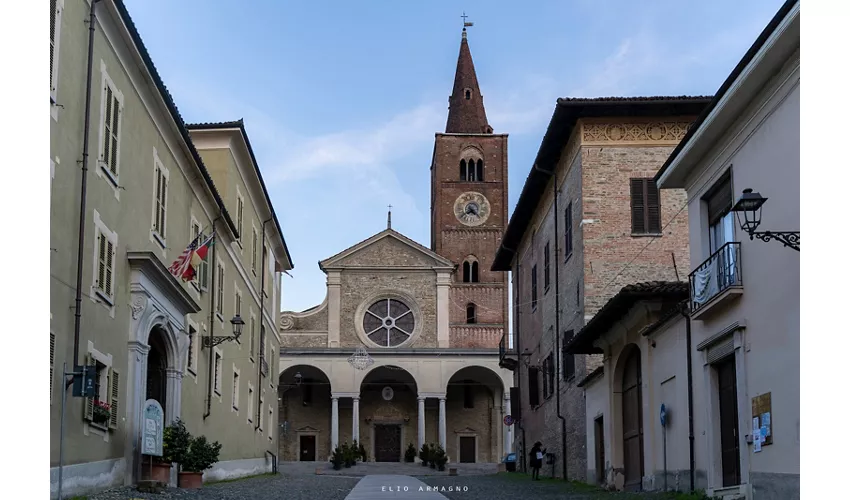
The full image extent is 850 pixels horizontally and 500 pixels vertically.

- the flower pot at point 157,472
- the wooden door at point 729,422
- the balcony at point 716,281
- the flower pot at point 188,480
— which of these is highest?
the balcony at point 716,281

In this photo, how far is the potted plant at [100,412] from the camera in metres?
14.7

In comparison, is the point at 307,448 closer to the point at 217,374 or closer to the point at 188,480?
the point at 217,374

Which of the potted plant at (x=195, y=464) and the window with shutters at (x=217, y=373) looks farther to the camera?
the window with shutters at (x=217, y=373)

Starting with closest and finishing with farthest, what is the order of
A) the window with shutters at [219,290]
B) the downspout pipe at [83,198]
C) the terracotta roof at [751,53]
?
the terracotta roof at [751,53] < the downspout pipe at [83,198] < the window with shutters at [219,290]

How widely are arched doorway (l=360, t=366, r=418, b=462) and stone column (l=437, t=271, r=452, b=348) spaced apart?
9.36 feet

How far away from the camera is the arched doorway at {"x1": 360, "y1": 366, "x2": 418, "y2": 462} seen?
55.6 m

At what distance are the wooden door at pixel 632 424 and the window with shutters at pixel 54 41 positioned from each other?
462 inches

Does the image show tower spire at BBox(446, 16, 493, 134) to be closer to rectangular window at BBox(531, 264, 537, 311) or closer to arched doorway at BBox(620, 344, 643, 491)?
rectangular window at BBox(531, 264, 537, 311)

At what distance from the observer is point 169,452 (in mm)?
18516

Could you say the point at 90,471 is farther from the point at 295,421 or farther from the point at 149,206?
the point at 295,421

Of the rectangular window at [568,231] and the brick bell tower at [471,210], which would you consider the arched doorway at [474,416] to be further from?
the rectangular window at [568,231]

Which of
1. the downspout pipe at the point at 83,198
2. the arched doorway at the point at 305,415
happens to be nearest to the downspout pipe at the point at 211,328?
the downspout pipe at the point at 83,198

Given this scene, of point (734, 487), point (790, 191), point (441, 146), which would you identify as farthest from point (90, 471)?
point (441, 146)

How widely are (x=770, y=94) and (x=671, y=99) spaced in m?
11.8
